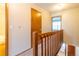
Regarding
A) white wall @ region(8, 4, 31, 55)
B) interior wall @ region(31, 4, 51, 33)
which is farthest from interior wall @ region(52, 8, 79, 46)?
white wall @ region(8, 4, 31, 55)

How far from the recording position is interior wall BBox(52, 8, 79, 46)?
461 centimetres

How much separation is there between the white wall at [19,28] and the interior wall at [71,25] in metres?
1.89

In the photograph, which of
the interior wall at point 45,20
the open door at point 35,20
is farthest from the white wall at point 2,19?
the interior wall at point 45,20

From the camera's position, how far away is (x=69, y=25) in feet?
16.2

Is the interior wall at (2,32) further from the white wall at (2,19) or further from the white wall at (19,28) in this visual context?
the white wall at (19,28)

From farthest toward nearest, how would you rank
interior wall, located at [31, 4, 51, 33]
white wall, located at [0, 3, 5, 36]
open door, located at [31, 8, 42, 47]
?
interior wall, located at [31, 4, 51, 33], open door, located at [31, 8, 42, 47], white wall, located at [0, 3, 5, 36]

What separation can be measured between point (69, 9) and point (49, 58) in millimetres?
3985

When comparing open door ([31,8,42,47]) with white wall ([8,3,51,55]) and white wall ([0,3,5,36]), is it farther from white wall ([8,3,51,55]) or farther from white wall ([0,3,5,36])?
white wall ([0,3,5,36])

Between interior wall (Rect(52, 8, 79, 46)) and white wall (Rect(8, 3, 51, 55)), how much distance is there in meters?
1.89

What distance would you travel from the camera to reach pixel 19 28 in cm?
308

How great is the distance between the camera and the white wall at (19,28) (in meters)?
2.71

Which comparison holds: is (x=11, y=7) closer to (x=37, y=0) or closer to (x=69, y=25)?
(x=37, y=0)

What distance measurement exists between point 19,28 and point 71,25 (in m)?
2.79

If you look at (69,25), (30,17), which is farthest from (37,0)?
(69,25)
